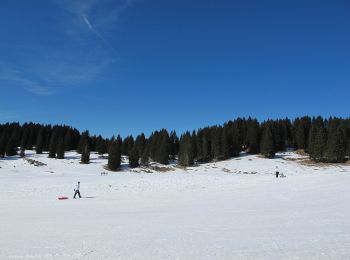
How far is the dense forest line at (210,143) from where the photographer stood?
8862 centimetres

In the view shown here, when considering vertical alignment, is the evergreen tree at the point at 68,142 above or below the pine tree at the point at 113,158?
above

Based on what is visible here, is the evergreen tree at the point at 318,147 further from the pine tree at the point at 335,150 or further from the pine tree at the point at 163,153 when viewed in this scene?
the pine tree at the point at 163,153

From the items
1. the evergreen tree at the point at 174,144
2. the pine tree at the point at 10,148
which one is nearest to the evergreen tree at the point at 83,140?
the pine tree at the point at 10,148

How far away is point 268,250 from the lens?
29.9ft

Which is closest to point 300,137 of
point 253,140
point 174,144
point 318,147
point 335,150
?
point 253,140

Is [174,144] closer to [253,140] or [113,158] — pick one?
[253,140]

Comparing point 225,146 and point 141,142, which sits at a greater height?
point 141,142

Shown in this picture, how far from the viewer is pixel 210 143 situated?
367 ft

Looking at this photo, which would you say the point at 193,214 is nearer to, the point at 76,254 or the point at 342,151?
the point at 76,254

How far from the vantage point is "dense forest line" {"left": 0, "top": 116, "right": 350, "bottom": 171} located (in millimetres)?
88625

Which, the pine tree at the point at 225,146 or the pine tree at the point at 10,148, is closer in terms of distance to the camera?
the pine tree at the point at 225,146

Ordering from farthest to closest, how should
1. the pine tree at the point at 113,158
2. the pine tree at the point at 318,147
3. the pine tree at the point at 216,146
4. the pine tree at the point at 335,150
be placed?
the pine tree at the point at 216,146, the pine tree at the point at 318,147, the pine tree at the point at 335,150, the pine tree at the point at 113,158

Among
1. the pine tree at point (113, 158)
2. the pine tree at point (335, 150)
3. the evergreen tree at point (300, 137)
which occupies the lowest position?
the pine tree at point (113, 158)

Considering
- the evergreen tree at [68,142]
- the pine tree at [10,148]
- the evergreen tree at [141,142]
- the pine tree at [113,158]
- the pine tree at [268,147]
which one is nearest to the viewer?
the pine tree at [113,158]
